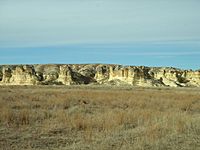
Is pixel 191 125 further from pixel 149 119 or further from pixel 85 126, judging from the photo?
pixel 85 126

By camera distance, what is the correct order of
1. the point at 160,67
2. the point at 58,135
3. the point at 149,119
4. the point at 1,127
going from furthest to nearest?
the point at 160,67 < the point at 149,119 < the point at 1,127 < the point at 58,135

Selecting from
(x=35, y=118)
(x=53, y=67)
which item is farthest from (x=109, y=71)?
(x=35, y=118)

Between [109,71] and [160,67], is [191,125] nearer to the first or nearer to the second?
[109,71]

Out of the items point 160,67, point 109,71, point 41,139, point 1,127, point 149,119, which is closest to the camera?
point 41,139

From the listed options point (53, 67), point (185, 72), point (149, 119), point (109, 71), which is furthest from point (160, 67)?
point (149, 119)

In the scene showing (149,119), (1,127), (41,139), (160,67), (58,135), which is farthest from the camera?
(160,67)

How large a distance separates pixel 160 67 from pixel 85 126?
103 m

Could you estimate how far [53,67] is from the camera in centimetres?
10781

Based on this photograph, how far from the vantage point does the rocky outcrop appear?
92312mm

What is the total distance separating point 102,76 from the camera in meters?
101

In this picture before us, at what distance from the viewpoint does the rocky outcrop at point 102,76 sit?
303ft

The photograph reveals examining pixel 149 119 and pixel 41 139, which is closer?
pixel 41 139

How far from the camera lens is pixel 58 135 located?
11.3 metres

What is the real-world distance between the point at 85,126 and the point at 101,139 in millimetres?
2329
